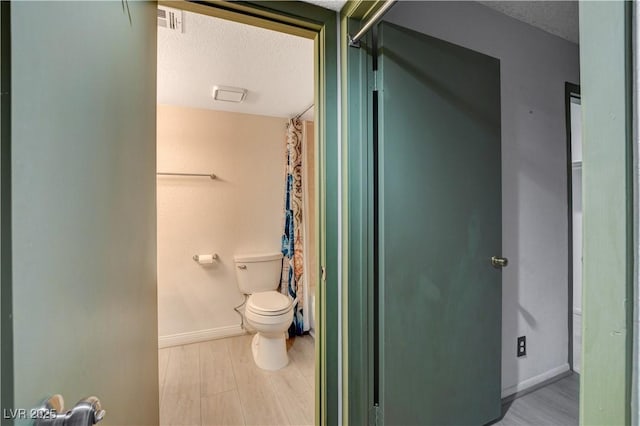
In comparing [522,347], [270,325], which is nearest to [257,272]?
[270,325]

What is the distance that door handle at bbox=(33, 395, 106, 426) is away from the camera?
36 centimetres

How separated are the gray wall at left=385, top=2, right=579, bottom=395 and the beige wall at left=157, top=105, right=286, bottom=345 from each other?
1.88m

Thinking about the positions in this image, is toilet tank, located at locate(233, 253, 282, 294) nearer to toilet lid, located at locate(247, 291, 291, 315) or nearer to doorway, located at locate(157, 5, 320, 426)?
doorway, located at locate(157, 5, 320, 426)

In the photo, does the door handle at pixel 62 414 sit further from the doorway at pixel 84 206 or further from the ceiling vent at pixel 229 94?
the ceiling vent at pixel 229 94

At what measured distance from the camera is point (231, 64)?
72.0 inches

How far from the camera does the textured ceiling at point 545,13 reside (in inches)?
64.0

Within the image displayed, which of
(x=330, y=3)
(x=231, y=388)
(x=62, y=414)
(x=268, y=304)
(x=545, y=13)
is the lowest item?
(x=231, y=388)

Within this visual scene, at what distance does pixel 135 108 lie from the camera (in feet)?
2.55

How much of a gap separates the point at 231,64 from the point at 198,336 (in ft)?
7.55

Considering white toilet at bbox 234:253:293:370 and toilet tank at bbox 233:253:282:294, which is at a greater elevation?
toilet tank at bbox 233:253:282:294

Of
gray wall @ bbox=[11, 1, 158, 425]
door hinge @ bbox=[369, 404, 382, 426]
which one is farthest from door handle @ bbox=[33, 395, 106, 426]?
door hinge @ bbox=[369, 404, 382, 426]

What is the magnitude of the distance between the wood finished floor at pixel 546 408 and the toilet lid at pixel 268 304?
1441mm

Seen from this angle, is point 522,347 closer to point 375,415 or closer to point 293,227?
point 375,415

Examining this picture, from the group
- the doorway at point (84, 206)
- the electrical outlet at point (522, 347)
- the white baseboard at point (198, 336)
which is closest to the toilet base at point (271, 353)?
the white baseboard at point (198, 336)
